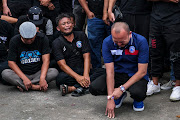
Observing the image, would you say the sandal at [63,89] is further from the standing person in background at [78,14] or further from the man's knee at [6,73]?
the standing person in background at [78,14]

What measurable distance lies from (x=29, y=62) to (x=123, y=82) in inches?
62.2

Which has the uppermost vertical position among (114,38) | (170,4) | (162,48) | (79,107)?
(170,4)

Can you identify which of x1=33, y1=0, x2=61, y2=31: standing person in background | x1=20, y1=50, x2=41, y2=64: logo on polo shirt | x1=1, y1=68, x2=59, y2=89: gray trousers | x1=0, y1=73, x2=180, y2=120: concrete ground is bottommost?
x1=0, y1=73, x2=180, y2=120: concrete ground

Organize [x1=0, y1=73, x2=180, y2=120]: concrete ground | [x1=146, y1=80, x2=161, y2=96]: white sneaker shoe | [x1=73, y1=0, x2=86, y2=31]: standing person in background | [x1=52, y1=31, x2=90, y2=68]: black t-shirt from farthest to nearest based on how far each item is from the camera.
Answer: [x1=73, y1=0, x2=86, y2=31]: standing person in background → [x1=52, y1=31, x2=90, y2=68]: black t-shirt → [x1=146, y1=80, x2=161, y2=96]: white sneaker shoe → [x1=0, y1=73, x2=180, y2=120]: concrete ground

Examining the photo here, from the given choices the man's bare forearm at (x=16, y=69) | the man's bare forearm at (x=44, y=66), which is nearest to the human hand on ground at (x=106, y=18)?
the man's bare forearm at (x=44, y=66)

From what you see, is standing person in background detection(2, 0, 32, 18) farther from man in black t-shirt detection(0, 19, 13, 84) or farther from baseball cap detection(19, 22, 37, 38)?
baseball cap detection(19, 22, 37, 38)

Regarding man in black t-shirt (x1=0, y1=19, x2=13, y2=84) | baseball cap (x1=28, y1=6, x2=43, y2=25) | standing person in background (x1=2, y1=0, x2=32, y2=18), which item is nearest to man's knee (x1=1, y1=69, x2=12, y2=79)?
man in black t-shirt (x1=0, y1=19, x2=13, y2=84)

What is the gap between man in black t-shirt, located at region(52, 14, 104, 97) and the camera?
4.33 metres

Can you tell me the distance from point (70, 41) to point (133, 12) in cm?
105

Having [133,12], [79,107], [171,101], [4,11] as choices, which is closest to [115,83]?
[79,107]

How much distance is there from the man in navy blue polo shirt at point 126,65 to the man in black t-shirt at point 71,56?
745 mm

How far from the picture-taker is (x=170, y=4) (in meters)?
3.83

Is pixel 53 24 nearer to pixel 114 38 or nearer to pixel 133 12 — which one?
pixel 133 12

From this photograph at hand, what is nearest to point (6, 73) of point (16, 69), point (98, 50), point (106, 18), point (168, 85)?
point (16, 69)
